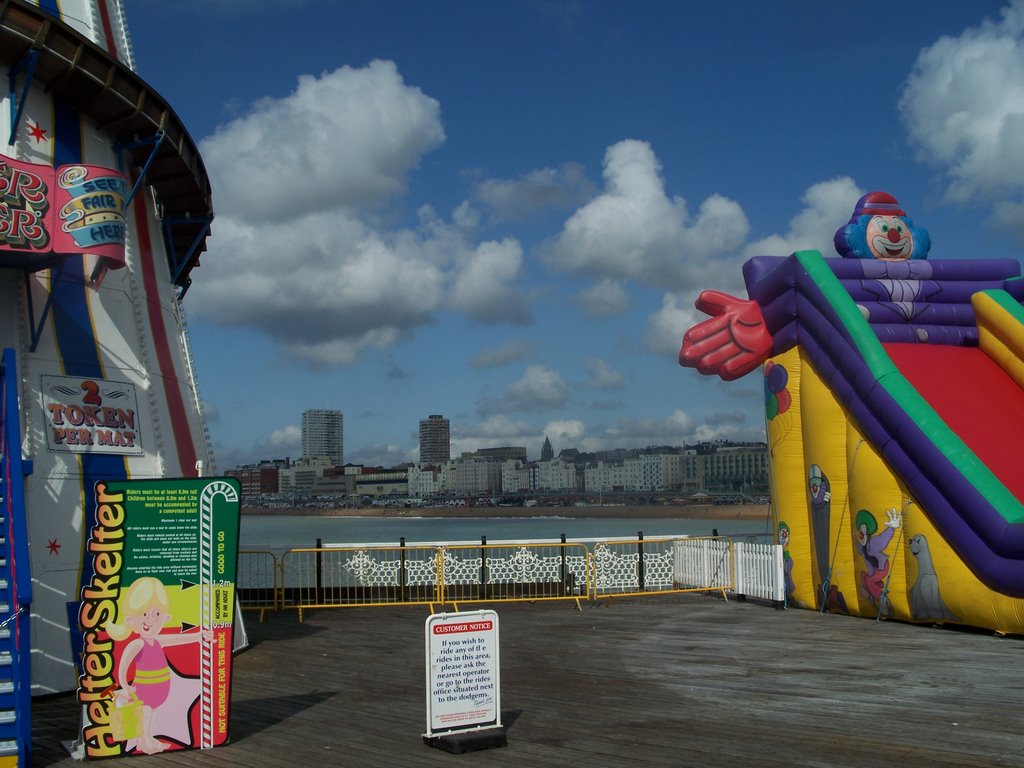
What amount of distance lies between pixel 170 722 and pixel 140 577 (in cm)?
122

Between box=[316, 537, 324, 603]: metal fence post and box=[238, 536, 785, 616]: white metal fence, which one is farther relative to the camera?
box=[238, 536, 785, 616]: white metal fence

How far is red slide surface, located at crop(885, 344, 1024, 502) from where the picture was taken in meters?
13.8

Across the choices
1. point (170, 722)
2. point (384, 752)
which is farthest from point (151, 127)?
point (384, 752)

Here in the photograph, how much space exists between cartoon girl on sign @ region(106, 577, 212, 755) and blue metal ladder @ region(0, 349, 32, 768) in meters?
0.69

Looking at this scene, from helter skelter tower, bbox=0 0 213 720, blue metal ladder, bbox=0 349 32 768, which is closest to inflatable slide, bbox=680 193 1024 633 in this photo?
helter skelter tower, bbox=0 0 213 720

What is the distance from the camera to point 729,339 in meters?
17.7

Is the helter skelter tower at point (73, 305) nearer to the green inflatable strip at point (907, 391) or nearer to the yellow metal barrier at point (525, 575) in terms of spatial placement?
the yellow metal barrier at point (525, 575)

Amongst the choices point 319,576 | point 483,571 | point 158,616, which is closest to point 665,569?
point 483,571

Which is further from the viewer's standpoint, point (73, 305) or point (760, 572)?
point (760, 572)

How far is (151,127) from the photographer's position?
41.7 ft

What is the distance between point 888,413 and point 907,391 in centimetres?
43

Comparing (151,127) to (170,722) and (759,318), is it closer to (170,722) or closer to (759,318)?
(170,722)

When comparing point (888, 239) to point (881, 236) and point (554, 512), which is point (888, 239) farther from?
point (554, 512)

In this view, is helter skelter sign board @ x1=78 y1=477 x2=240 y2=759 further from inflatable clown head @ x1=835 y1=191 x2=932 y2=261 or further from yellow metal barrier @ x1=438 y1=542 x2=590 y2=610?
inflatable clown head @ x1=835 y1=191 x2=932 y2=261
